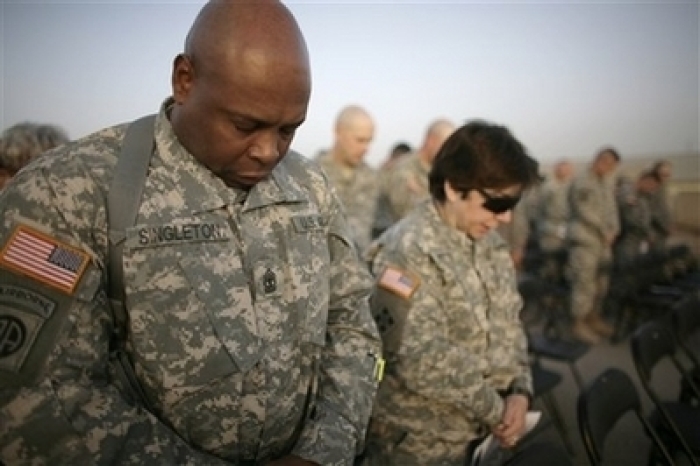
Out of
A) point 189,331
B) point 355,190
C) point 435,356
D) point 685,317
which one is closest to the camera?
point 189,331

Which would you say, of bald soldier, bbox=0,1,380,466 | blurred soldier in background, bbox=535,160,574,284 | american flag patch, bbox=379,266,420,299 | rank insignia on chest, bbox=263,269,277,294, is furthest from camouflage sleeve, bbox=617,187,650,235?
rank insignia on chest, bbox=263,269,277,294

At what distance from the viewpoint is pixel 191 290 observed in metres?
0.87

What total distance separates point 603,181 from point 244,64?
18.2 feet

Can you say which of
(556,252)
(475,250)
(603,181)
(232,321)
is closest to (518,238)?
(556,252)

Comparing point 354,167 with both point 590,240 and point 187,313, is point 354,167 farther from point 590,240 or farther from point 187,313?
point 187,313

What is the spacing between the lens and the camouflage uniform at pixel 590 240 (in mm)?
5207

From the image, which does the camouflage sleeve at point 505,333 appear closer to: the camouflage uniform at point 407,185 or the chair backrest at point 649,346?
the chair backrest at point 649,346

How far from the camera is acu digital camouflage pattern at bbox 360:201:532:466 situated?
1.42 metres

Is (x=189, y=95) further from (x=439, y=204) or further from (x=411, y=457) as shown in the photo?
(x=411, y=457)

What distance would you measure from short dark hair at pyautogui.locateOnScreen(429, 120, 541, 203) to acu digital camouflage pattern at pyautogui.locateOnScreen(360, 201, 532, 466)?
0.50ft

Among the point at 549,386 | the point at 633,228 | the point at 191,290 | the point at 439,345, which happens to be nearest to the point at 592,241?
the point at 633,228

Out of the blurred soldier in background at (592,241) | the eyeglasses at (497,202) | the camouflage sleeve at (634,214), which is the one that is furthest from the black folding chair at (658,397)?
the camouflage sleeve at (634,214)

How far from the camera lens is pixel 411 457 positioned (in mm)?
1515

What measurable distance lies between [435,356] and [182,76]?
951 mm
